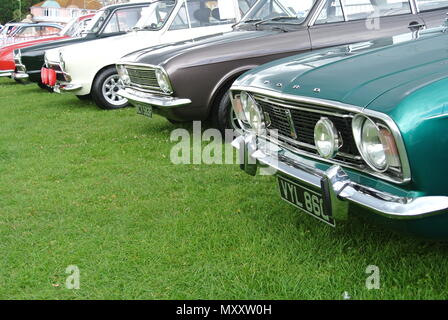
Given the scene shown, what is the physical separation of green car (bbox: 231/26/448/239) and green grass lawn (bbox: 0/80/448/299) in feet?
1.22

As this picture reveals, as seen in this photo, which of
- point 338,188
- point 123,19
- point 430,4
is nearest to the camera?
point 338,188

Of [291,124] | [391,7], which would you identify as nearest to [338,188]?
[291,124]

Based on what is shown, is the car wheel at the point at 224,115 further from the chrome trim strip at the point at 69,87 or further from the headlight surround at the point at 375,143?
the chrome trim strip at the point at 69,87

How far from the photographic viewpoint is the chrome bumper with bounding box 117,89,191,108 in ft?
19.1

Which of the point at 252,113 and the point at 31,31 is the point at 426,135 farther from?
the point at 31,31

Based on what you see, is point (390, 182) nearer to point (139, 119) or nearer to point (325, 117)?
point (325, 117)

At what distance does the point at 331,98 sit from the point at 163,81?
3487 millimetres

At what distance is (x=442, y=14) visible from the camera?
5.61m

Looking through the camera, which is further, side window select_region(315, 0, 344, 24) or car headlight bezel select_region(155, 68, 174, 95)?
car headlight bezel select_region(155, 68, 174, 95)

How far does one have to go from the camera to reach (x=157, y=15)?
28.5ft

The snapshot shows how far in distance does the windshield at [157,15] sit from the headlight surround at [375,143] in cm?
630

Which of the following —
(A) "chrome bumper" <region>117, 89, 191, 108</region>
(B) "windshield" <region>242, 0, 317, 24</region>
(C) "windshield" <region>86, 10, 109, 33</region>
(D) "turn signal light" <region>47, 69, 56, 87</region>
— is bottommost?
(A) "chrome bumper" <region>117, 89, 191, 108</region>

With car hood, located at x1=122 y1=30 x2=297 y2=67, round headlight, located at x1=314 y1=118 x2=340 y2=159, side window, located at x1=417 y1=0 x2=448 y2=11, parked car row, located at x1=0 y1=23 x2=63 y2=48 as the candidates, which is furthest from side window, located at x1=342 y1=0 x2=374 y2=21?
parked car row, located at x1=0 y1=23 x2=63 y2=48

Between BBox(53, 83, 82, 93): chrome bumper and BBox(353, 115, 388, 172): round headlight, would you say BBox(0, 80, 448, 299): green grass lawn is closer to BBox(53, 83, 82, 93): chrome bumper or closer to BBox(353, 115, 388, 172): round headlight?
BBox(353, 115, 388, 172): round headlight
